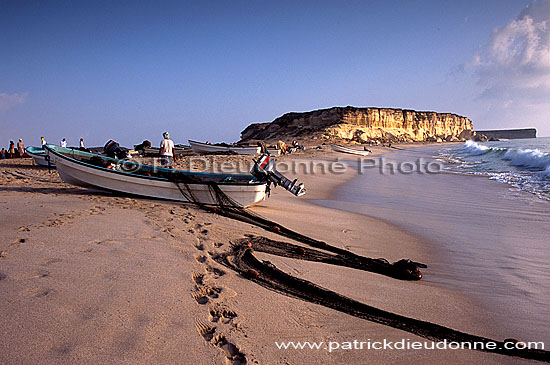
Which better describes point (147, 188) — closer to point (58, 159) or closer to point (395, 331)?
point (58, 159)

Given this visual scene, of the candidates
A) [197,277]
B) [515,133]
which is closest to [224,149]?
[197,277]

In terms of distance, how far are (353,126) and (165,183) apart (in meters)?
64.2

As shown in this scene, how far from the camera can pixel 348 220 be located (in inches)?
299

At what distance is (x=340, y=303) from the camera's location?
11.4 feet

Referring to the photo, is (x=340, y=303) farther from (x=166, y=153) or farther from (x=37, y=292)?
(x=166, y=153)

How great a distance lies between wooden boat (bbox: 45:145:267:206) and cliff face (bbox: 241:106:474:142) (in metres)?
49.4

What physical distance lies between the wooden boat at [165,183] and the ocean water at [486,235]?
2.90 metres

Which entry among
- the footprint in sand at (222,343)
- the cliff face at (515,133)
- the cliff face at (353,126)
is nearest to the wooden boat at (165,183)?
the footprint in sand at (222,343)

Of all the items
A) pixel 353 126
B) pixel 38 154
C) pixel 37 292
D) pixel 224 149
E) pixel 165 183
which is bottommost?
pixel 37 292

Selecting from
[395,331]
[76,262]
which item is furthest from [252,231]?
[395,331]

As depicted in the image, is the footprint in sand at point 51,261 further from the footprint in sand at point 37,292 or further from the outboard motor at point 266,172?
the outboard motor at point 266,172

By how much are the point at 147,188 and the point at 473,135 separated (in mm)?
137480

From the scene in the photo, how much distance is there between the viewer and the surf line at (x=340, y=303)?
115 inches

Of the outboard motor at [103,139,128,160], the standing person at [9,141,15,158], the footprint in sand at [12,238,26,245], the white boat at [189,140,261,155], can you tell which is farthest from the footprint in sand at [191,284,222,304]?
the standing person at [9,141,15,158]
